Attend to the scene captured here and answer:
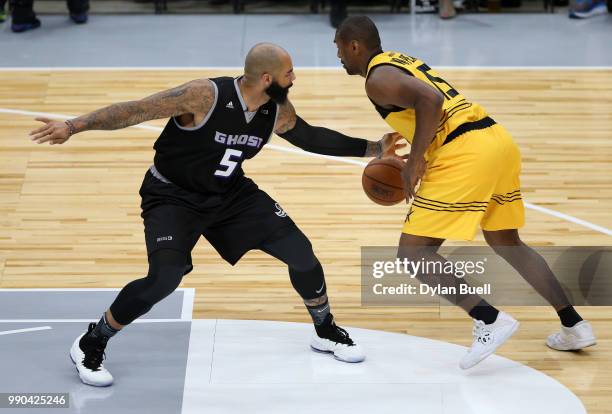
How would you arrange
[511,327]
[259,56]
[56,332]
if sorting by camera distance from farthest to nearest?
[56,332] → [511,327] → [259,56]

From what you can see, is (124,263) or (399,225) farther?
(399,225)

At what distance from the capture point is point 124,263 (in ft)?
23.0

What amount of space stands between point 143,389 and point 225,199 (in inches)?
41.3

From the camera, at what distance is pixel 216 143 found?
538 centimetres

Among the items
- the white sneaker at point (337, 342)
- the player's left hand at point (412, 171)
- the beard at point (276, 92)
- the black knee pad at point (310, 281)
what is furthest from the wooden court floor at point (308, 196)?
the beard at point (276, 92)

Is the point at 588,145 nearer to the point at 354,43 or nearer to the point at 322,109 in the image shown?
the point at 322,109

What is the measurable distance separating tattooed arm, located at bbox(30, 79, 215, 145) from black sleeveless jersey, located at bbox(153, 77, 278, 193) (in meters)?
0.06

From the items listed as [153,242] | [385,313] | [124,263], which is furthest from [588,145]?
[153,242]

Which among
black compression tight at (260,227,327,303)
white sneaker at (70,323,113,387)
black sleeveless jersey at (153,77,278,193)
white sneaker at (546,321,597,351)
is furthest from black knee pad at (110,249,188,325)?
white sneaker at (546,321,597,351)

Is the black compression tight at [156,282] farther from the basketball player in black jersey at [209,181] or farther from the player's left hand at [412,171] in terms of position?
the player's left hand at [412,171]

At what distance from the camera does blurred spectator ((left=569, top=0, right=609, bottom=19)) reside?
1198 cm

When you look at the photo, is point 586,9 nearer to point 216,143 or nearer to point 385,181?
point 385,181

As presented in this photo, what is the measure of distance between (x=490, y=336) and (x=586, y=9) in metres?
7.35

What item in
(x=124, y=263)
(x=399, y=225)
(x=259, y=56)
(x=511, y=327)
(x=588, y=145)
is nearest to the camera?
(x=259, y=56)
